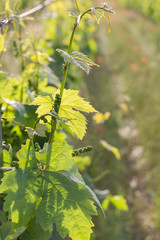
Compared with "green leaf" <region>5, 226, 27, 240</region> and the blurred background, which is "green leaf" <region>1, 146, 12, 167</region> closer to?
"green leaf" <region>5, 226, 27, 240</region>

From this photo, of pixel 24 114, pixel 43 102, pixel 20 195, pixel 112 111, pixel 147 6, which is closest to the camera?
pixel 20 195

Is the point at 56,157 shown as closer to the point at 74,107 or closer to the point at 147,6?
the point at 74,107

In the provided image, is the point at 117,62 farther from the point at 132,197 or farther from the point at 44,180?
the point at 44,180

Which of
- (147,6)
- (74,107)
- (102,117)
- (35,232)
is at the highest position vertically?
(74,107)

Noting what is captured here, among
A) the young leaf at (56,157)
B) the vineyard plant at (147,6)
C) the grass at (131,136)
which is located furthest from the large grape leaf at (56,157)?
the vineyard plant at (147,6)

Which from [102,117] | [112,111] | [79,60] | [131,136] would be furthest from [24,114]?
[131,136]

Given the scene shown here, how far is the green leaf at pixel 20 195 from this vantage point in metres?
0.70

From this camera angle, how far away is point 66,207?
28.9 inches

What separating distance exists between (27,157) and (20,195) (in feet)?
0.29

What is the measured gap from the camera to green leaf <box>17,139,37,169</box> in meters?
0.74

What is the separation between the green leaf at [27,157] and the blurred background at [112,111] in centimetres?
35

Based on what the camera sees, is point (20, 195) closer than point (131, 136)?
Yes

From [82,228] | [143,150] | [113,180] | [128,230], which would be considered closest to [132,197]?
[113,180]

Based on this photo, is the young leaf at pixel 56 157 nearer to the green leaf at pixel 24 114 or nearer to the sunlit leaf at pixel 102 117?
the green leaf at pixel 24 114
